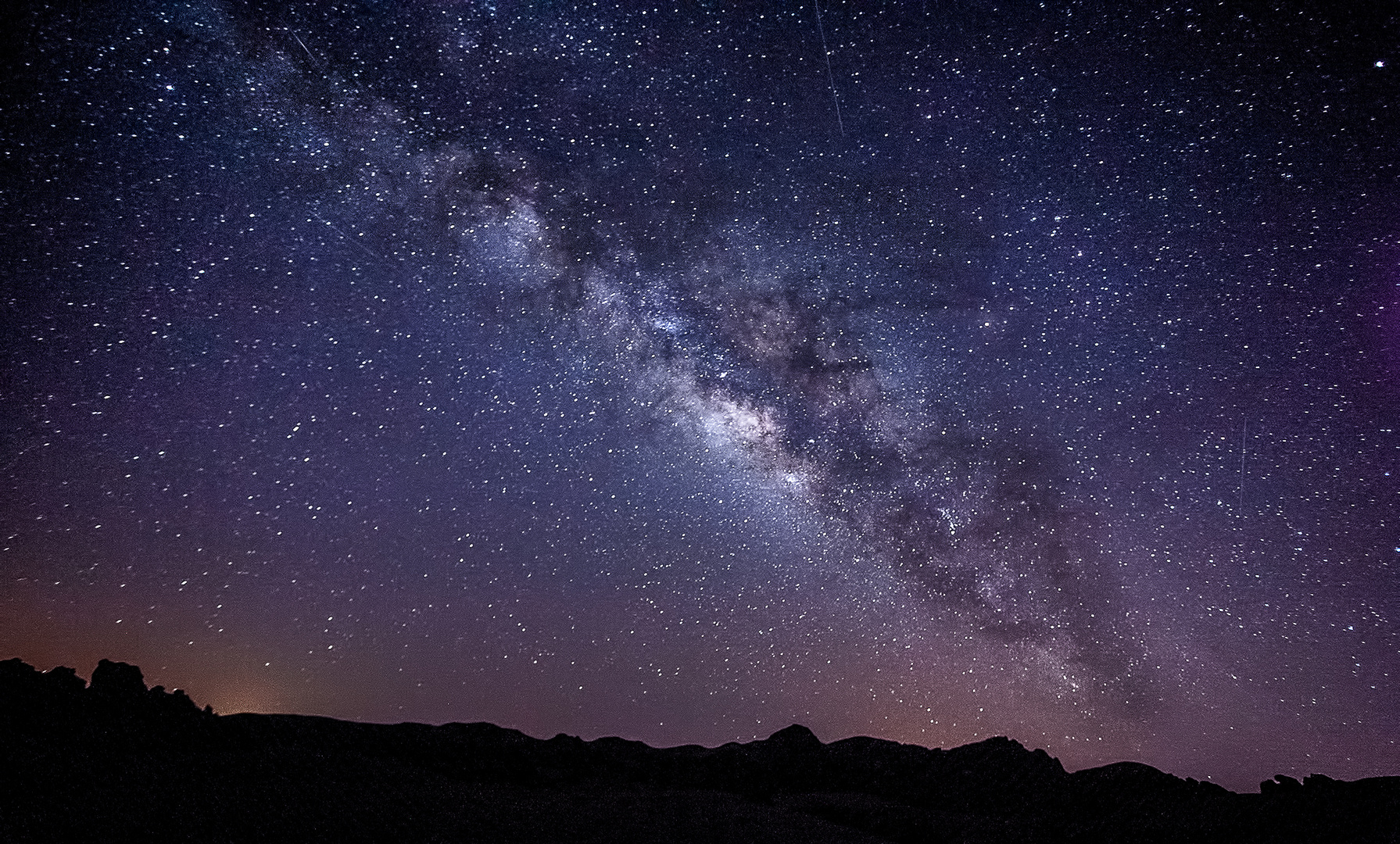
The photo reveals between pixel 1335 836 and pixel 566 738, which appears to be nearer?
pixel 1335 836

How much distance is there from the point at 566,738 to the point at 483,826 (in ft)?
32.0

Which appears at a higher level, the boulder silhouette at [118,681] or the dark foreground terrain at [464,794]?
the boulder silhouette at [118,681]

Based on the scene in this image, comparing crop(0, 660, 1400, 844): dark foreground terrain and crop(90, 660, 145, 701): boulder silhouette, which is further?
crop(90, 660, 145, 701): boulder silhouette

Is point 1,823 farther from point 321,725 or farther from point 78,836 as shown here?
point 321,725

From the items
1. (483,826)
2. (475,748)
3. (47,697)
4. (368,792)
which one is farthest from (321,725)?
(483,826)

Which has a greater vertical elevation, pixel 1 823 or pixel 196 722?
pixel 196 722

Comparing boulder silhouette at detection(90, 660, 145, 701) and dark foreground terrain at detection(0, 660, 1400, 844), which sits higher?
boulder silhouette at detection(90, 660, 145, 701)

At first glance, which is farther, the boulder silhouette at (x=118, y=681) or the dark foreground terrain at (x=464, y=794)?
the boulder silhouette at (x=118, y=681)

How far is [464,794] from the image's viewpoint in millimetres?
9320

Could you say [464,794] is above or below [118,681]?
below

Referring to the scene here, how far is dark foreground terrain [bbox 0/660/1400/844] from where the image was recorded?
666 cm

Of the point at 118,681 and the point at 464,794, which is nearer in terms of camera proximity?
the point at 464,794

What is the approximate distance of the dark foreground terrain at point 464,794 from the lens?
21.9 feet

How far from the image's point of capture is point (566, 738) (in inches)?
658
